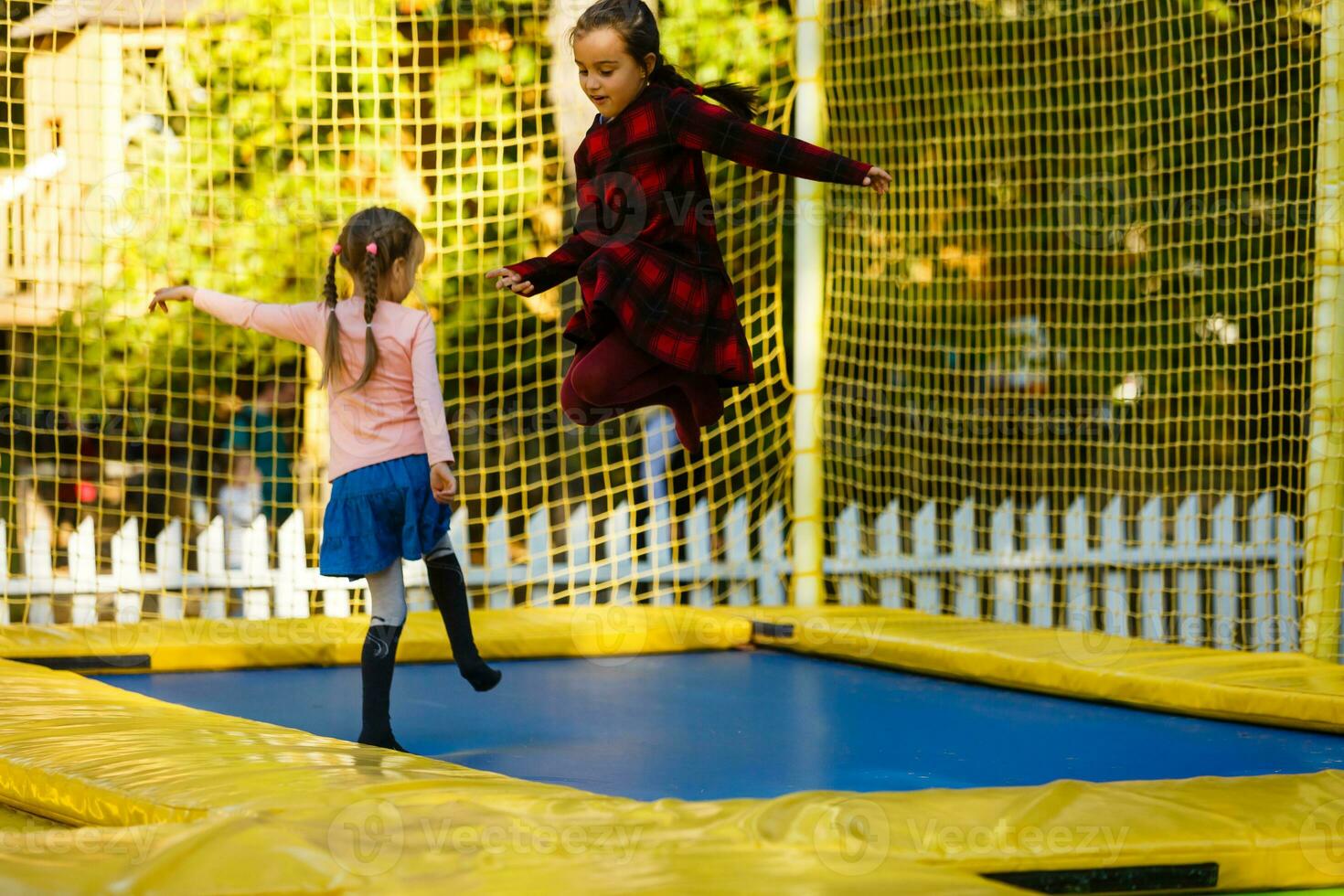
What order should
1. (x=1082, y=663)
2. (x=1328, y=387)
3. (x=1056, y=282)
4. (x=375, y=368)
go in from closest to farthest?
1. (x=375, y=368)
2. (x=1082, y=663)
3. (x=1328, y=387)
4. (x=1056, y=282)

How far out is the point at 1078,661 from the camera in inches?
153

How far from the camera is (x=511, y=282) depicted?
284 cm

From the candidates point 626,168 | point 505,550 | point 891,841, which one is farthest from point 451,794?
point 505,550

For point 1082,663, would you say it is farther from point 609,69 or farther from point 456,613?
point 609,69

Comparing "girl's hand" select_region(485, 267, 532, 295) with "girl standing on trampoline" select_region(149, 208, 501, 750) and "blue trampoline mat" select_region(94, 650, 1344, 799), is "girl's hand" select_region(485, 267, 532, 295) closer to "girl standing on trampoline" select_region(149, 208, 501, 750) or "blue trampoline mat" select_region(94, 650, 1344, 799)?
"girl standing on trampoline" select_region(149, 208, 501, 750)

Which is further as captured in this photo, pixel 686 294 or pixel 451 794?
pixel 686 294

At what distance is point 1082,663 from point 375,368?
79.6 inches

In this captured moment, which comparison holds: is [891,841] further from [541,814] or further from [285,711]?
[285,711]

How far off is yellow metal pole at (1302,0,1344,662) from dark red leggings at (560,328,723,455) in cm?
209

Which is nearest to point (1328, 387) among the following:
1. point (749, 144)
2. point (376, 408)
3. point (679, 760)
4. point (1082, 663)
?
point (1082, 663)

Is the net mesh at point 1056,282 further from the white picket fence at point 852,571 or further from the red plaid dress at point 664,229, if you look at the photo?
the red plaid dress at point 664,229

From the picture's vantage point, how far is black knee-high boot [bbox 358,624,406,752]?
298cm

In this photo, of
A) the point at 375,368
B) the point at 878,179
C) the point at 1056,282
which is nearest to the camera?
the point at 878,179

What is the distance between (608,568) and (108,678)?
2059mm
